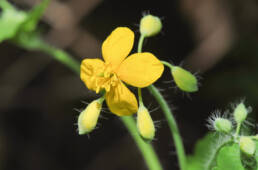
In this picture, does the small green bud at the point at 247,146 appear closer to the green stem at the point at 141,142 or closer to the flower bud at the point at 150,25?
the flower bud at the point at 150,25

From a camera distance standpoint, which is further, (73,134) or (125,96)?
(73,134)

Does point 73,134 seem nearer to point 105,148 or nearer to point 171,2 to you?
point 105,148

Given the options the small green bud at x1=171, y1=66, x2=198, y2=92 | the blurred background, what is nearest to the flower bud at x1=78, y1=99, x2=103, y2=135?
the small green bud at x1=171, y1=66, x2=198, y2=92

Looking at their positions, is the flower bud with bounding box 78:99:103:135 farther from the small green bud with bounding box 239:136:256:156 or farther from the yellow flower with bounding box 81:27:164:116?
the small green bud with bounding box 239:136:256:156

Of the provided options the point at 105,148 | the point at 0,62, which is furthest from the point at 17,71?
the point at 105,148

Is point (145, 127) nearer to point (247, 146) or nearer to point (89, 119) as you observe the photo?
point (89, 119)
